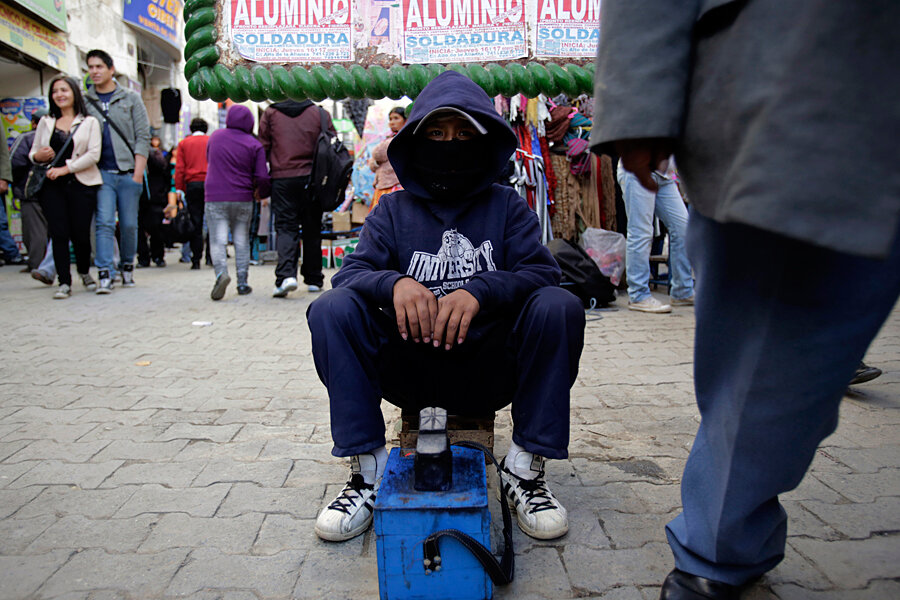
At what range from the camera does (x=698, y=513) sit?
4.71 ft

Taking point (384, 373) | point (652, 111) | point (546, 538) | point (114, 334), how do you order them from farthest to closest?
point (114, 334) < point (384, 373) < point (546, 538) < point (652, 111)

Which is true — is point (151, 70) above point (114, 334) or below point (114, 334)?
above

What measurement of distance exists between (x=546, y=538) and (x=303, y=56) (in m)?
3.15

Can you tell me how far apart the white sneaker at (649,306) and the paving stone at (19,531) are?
5026mm

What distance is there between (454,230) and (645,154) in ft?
3.31

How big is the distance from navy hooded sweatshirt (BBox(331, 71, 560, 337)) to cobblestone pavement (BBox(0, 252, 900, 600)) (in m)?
0.77

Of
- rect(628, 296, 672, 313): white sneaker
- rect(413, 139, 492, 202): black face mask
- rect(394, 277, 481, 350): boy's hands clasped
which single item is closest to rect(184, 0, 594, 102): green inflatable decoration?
rect(413, 139, 492, 202): black face mask

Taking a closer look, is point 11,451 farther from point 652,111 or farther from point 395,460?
point 652,111

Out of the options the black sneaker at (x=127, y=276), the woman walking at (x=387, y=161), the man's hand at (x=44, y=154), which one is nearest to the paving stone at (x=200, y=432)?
the woman walking at (x=387, y=161)

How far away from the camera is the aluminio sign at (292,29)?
3.78 m

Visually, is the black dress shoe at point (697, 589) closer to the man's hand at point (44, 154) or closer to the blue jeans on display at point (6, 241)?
the man's hand at point (44, 154)

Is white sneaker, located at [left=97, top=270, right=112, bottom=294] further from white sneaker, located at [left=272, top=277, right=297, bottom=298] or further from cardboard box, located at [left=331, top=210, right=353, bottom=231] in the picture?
cardboard box, located at [left=331, top=210, right=353, bottom=231]

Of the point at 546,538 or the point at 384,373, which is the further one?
the point at 384,373

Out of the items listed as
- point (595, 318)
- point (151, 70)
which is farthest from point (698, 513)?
point (151, 70)
